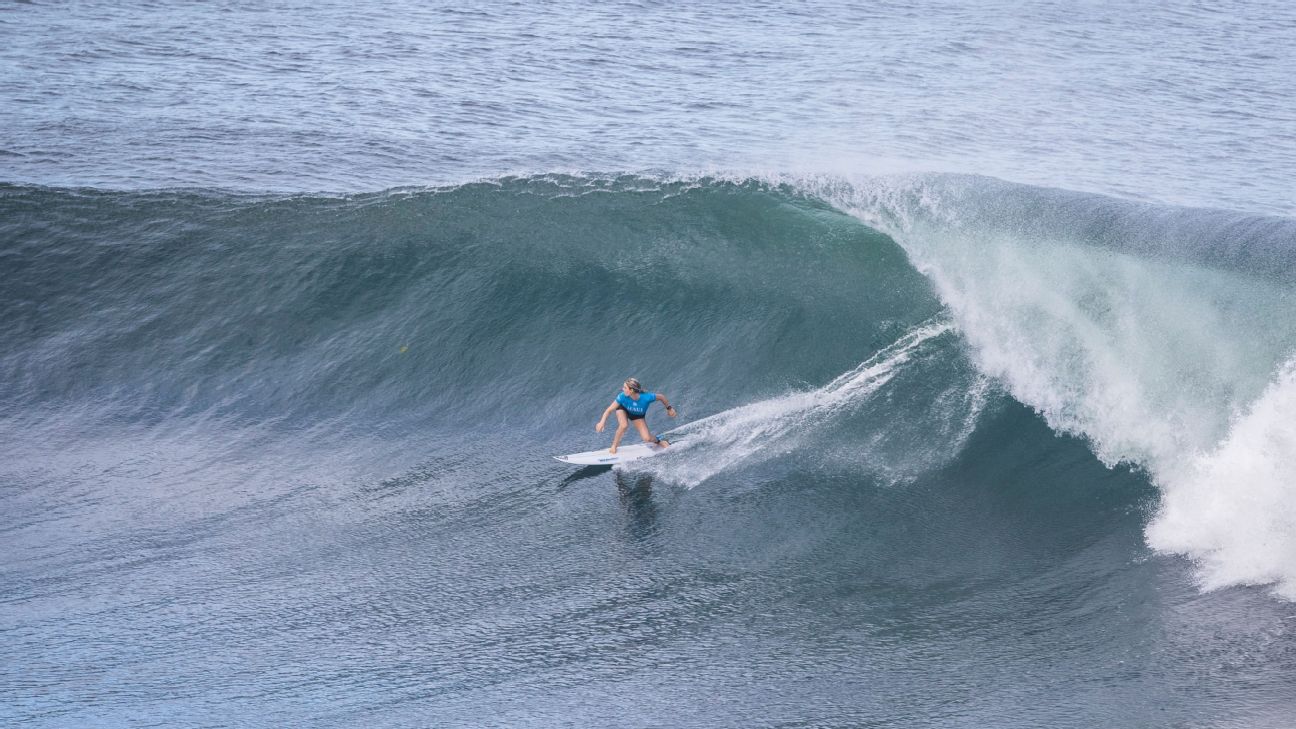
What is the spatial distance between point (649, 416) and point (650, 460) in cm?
119

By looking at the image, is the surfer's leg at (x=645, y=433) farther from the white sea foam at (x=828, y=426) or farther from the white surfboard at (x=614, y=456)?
the white sea foam at (x=828, y=426)

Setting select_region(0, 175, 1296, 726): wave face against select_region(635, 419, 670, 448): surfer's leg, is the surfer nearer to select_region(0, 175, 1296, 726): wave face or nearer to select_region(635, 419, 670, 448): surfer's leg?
select_region(635, 419, 670, 448): surfer's leg

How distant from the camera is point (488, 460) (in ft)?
44.7

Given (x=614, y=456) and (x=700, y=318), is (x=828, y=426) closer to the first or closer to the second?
(x=614, y=456)

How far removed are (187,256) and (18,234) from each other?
9.32ft

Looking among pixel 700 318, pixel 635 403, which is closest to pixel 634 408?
pixel 635 403

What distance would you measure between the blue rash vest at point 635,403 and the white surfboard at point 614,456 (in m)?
0.37

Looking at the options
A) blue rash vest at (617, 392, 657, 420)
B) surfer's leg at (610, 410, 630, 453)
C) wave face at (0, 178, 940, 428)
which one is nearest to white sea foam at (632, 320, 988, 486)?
surfer's leg at (610, 410, 630, 453)

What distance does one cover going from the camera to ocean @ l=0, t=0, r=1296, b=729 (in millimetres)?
9852

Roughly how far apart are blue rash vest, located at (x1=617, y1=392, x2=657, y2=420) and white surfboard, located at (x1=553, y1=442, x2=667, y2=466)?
368mm

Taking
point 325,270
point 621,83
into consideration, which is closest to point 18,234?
point 325,270

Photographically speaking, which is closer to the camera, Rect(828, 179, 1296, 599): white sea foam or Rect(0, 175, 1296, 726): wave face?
Rect(0, 175, 1296, 726): wave face

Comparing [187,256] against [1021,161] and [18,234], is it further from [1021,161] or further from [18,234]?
[1021,161]

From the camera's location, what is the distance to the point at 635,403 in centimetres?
1335
